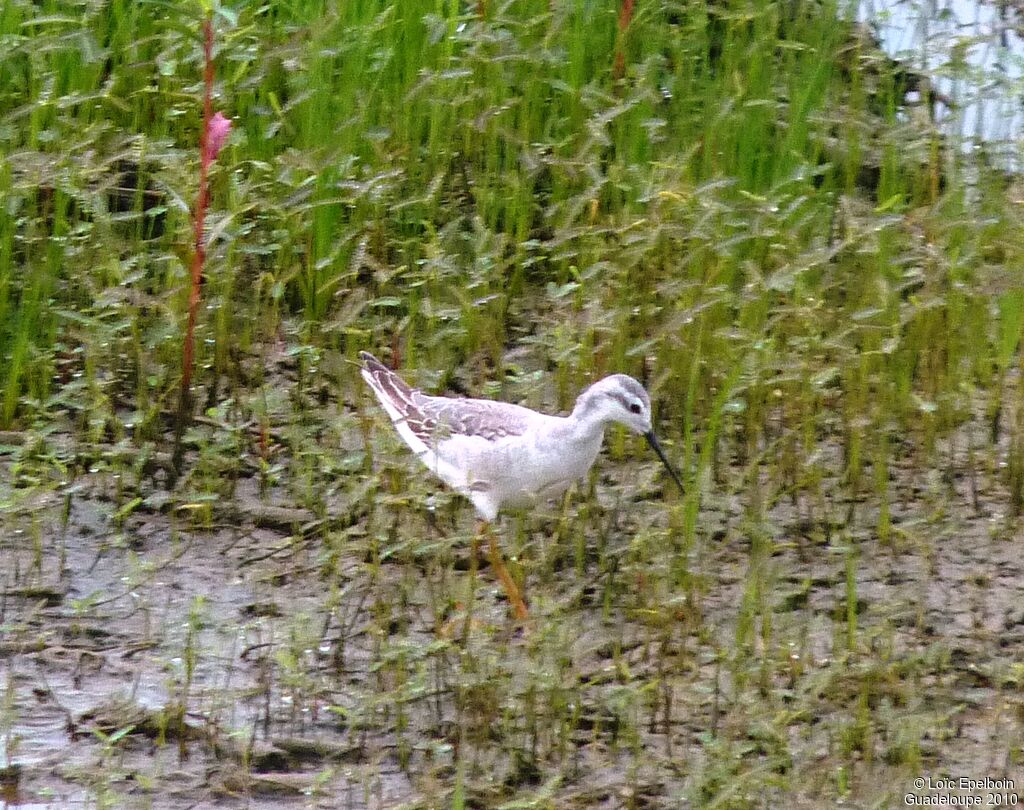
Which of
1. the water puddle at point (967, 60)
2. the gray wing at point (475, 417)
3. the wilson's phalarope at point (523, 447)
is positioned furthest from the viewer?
the water puddle at point (967, 60)

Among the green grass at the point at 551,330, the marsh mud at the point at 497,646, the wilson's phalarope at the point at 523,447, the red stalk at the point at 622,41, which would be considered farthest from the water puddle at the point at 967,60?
the wilson's phalarope at the point at 523,447

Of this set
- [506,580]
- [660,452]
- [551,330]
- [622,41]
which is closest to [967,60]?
[622,41]

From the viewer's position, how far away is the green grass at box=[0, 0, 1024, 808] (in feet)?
15.7

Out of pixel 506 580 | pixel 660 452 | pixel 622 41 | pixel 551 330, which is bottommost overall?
pixel 506 580

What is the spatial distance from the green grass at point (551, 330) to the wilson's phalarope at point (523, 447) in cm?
16

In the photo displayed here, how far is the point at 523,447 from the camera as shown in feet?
18.3

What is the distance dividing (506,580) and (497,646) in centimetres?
55

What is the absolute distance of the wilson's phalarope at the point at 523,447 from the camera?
554 cm

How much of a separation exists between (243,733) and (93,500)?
1528 millimetres

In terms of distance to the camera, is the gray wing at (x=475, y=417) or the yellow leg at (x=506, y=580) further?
the gray wing at (x=475, y=417)

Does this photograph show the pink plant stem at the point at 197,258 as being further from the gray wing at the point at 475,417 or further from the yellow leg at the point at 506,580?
the yellow leg at the point at 506,580

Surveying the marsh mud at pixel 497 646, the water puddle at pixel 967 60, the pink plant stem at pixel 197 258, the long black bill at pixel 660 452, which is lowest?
the marsh mud at pixel 497 646

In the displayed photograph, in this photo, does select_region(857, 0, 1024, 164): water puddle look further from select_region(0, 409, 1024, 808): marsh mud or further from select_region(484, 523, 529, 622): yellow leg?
select_region(484, 523, 529, 622): yellow leg

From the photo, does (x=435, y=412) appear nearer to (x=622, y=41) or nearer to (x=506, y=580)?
(x=506, y=580)
